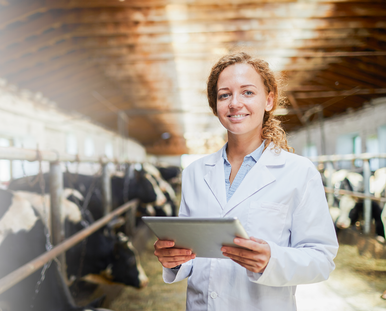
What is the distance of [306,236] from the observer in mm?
968

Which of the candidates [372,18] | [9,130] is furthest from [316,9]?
[9,130]

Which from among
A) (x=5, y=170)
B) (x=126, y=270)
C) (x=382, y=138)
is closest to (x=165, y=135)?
(x=382, y=138)

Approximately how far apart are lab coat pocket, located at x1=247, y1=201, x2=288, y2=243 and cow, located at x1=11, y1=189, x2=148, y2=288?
1.98 m

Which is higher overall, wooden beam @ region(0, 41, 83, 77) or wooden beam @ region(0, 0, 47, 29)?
wooden beam @ region(0, 0, 47, 29)

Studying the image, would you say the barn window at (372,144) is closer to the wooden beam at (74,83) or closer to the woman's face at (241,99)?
the wooden beam at (74,83)

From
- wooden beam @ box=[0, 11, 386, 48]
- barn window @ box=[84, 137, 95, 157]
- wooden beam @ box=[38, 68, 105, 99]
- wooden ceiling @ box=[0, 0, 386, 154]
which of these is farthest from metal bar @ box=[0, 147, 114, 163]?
barn window @ box=[84, 137, 95, 157]

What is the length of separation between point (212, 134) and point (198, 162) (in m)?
18.2

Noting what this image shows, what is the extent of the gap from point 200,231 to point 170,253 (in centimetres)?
18

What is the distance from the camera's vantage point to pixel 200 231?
2.75ft

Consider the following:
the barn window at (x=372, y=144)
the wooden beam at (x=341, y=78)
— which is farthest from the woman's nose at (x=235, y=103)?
the barn window at (x=372, y=144)

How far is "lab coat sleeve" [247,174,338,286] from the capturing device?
0.89m

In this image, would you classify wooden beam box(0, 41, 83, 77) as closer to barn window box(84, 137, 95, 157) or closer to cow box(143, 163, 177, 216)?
cow box(143, 163, 177, 216)

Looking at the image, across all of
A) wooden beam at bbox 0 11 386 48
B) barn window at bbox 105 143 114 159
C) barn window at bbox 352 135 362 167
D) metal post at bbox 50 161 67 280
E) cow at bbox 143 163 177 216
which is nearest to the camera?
metal post at bbox 50 161 67 280

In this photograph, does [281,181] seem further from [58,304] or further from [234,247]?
[58,304]
